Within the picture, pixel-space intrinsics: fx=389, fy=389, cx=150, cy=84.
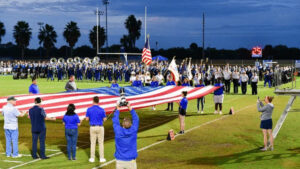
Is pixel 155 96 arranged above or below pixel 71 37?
below

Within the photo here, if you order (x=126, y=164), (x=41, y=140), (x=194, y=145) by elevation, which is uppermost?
(x=126, y=164)

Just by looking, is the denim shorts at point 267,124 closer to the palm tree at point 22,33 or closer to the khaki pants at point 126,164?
the khaki pants at point 126,164

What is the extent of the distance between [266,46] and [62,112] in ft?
295

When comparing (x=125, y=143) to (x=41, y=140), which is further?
(x=41, y=140)

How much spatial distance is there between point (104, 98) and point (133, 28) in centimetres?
9050

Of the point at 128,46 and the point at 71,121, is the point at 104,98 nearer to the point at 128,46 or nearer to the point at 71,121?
the point at 71,121

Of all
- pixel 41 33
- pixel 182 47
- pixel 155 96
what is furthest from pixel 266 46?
pixel 155 96

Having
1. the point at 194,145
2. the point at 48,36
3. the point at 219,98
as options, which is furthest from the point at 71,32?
the point at 194,145

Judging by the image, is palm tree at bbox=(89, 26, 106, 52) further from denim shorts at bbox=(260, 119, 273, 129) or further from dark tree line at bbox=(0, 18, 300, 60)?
denim shorts at bbox=(260, 119, 273, 129)

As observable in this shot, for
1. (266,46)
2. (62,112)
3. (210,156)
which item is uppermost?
(266,46)

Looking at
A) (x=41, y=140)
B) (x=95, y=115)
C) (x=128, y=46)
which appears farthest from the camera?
(x=128, y=46)

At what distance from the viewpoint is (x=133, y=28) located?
342 feet

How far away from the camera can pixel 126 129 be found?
23.5ft

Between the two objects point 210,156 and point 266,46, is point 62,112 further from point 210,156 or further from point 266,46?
point 266,46
